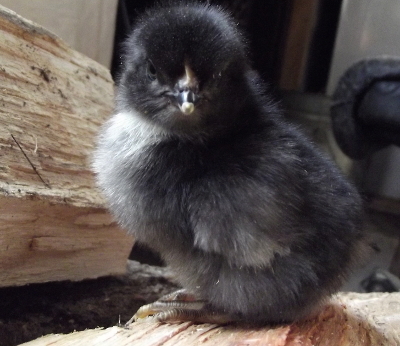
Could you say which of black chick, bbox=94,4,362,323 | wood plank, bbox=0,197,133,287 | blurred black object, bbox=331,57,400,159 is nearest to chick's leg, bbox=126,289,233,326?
black chick, bbox=94,4,362,323

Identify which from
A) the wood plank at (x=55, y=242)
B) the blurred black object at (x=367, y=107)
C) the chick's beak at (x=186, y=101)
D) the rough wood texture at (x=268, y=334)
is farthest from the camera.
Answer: the blurred black object at (x=367, y=107)

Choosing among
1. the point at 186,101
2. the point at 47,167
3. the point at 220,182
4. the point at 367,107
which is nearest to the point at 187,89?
the point at 186,101

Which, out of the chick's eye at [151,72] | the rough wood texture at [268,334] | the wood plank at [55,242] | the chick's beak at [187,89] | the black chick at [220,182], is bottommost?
the rough wood texture at [268,334]

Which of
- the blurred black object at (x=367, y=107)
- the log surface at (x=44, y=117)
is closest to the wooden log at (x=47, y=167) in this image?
the log surface at (x=44, y=117)

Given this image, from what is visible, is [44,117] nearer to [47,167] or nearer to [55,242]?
[47,167]

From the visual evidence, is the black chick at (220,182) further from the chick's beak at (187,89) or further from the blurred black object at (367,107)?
the blurred black object at (367,107)

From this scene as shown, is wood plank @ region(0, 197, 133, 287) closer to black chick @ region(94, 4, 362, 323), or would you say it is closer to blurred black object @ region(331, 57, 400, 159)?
black chick @ region(94, 4, 362, 323)

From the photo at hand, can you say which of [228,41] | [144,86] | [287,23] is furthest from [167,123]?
[287,23]

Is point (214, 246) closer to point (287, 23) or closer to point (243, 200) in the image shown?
point (243, 200)
